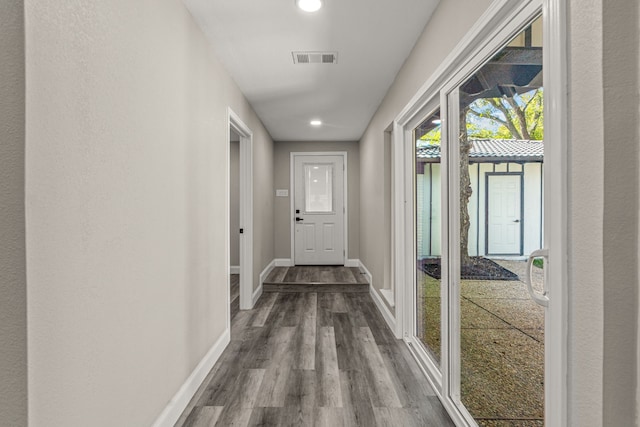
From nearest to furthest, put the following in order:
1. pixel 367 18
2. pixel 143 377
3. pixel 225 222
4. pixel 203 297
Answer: pixel 143 377, pixel 367 18, pixel 203 297, pixel 225 222

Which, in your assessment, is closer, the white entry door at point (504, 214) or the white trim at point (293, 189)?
the white entry door at point (504, 214)

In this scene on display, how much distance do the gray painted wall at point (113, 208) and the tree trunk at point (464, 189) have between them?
5.28 ft

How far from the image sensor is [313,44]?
8.09 feet

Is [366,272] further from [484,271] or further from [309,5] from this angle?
[309,5]

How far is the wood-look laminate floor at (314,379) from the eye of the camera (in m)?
1.88

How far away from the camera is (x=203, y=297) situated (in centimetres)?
234

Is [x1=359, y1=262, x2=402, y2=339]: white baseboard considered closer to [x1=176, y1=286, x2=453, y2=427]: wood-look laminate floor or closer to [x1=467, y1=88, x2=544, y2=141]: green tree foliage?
[x1=176, y1=286, x2=453, y2=427]: wood-look laminate floor

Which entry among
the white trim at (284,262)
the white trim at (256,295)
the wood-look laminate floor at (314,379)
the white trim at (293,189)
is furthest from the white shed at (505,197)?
the white trim at (284,262)

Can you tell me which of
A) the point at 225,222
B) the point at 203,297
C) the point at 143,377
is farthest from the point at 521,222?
the point at 225,222

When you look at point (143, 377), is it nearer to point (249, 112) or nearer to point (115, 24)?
point (115, 24)

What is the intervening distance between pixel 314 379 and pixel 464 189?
1.59 metres

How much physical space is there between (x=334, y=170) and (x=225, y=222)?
138 inches

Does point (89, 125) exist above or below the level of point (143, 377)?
above

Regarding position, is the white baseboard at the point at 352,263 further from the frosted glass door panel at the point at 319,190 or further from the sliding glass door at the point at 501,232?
the sliding glass door at the point at 501,232
